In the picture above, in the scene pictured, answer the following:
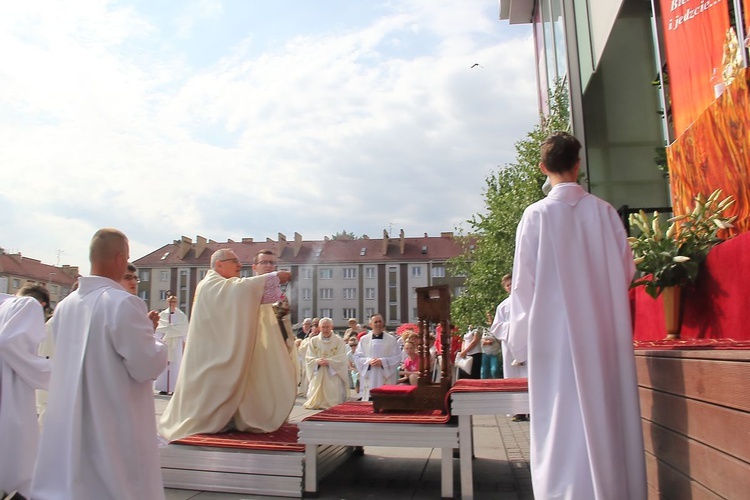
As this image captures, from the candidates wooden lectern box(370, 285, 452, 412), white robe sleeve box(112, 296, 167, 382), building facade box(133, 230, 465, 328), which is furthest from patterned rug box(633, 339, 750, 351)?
building facade box(133, 230, 465, 328)

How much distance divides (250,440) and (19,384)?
1.96 meters

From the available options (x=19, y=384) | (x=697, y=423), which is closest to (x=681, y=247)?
(x=697, y=423)

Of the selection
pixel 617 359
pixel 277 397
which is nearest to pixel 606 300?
pixel 617 359

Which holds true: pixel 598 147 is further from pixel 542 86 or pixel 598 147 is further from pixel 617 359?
pixel 617 359

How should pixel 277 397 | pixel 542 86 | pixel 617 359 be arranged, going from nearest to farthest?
pixel 617 359
pixel 277 397
pixel 542 86

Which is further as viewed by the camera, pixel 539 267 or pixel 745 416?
pixel 539 267

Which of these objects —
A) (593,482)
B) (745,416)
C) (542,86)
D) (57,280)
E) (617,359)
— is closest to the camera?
(745,416)

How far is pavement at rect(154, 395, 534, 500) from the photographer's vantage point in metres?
5.15

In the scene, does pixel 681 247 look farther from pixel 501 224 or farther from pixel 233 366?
pixel 501 224

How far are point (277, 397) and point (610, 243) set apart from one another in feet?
13.7

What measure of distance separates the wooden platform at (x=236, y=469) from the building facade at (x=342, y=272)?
54846mm

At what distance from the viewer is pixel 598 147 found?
13.7 meters

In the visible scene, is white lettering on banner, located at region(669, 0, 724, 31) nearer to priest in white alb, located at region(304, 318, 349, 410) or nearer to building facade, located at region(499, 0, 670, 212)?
building facade, located at region(499, 0, 670, 212)

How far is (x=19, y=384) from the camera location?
5105 millimetres
